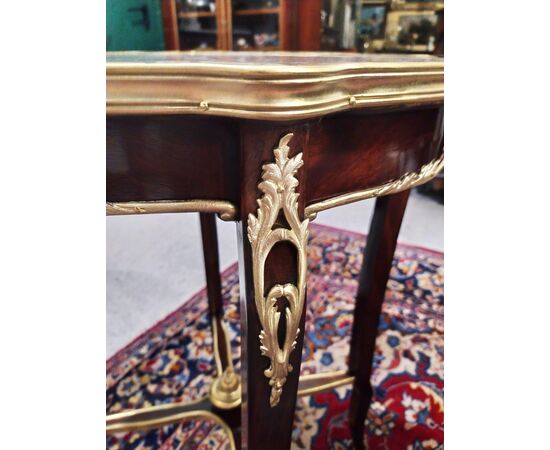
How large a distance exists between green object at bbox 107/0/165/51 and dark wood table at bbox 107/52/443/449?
50.2 inches

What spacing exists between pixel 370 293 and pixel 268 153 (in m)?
0.34

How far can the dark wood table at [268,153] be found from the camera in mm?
217

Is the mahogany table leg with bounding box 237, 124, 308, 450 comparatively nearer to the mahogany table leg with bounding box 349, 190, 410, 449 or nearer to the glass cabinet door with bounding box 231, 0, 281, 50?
the mahogany table leg with bounding box 349, 190, 410, 449

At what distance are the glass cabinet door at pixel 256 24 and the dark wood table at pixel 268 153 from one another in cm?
161

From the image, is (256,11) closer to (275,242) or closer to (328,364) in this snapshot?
(328,364)

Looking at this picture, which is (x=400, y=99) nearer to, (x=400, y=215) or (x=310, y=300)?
(x=400, y=215)

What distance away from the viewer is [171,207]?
0.26 meters

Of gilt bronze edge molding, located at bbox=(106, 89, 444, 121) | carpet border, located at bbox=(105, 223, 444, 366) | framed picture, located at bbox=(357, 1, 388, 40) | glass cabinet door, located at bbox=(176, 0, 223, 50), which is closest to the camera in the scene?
gilt bronze edge molding, located at bbox=(106, 89, 444, 121)

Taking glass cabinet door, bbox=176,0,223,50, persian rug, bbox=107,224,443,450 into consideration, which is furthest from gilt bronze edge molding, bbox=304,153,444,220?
glass cabinet door, bbox=176,0,223,50

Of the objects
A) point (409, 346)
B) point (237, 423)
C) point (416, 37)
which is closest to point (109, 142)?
point (237, 423)

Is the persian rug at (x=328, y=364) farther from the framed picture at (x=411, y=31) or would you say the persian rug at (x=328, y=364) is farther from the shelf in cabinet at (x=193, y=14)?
the shelf in cabinet at (x=193, y=14)

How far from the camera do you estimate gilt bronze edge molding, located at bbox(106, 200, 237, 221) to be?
26 cm

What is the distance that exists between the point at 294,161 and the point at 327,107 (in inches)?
1.4

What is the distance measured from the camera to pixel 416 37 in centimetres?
168
